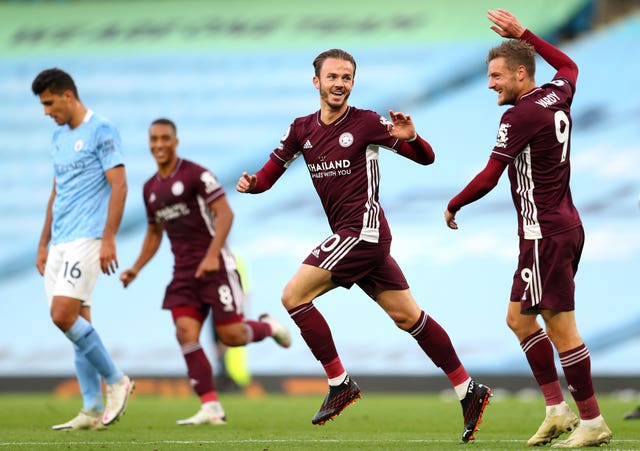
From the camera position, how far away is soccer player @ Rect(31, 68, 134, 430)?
838 cm

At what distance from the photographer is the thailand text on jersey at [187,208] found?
962 cm

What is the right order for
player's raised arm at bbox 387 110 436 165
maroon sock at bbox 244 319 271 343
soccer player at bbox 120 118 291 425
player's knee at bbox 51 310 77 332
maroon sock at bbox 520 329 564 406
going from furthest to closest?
maroon sock at bbox 244 319 271 343
soccer player at bbox 120 118 291 425
player's knee at bbox 51 310 77 332
maroon sock at bbox 520 329 564 406
player's raised arm at bbox 387 110 436 165

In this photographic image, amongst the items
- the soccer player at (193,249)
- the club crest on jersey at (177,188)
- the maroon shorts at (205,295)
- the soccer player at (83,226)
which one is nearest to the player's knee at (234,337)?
the soccer player at (193,249)

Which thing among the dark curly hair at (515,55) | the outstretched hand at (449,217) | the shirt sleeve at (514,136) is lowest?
the outstretched hand at (449,217)

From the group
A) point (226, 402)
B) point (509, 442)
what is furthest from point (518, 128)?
point (226, 402)

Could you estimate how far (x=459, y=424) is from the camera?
902 centimetres

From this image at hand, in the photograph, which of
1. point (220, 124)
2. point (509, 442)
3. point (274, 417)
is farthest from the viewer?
point (220, 124)

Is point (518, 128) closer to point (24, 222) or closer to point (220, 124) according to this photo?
point (220, 124)

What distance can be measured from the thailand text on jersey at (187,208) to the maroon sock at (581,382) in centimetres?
390

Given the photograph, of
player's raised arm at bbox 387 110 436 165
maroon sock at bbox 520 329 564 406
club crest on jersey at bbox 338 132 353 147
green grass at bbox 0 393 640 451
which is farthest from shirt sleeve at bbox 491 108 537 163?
green grass at bbox 0 393 640 451

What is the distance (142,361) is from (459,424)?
7.42m

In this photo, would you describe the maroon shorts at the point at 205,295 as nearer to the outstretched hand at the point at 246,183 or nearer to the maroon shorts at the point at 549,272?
the outstretched hand at the point at 246,183

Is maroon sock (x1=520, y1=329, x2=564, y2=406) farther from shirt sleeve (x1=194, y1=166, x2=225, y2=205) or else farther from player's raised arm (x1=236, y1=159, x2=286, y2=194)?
shirt sleeve (x1=194, y1=166, x2=225, y2=205)

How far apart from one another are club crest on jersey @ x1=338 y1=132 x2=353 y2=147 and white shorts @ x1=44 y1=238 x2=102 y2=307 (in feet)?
7.96
